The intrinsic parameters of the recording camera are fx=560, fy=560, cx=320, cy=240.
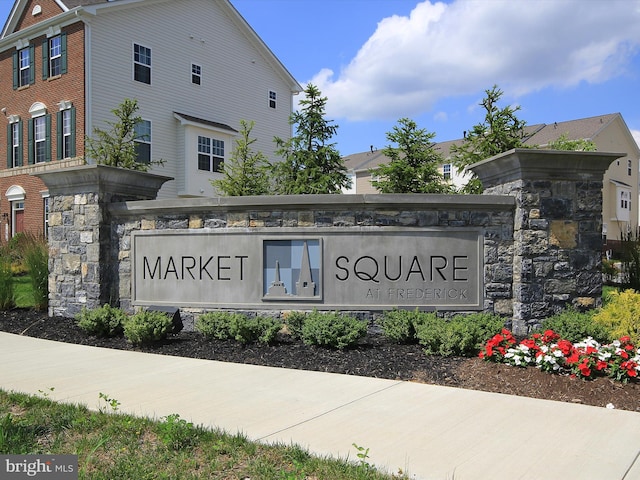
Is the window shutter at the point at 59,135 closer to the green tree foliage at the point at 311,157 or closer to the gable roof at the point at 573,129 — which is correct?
the green tree foliage at the point at 311,157

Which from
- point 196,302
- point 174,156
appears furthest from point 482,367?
point 174,156

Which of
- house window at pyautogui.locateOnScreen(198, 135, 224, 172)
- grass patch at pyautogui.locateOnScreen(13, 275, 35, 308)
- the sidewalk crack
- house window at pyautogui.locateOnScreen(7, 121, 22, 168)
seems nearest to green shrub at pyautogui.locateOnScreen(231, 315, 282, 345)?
the sidewalk crack

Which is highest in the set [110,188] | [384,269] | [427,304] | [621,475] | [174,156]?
[174,156]

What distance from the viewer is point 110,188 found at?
31.7 feet

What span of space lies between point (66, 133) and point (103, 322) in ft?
50.4

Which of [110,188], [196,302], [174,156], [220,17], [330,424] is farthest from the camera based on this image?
[220,17]

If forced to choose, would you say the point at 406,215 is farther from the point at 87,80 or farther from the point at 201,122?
the point at 201,122

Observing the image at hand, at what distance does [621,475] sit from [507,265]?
4781mm

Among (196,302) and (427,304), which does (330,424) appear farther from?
(196,302)

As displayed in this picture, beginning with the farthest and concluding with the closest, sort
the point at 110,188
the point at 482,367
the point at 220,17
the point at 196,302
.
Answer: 1. the point at 220,17
2. the point at 110,188
3. the point at 196,302
4. the point at 482,367

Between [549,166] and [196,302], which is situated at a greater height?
[549,166]

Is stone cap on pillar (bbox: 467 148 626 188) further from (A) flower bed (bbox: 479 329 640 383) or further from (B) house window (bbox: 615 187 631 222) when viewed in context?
(B) house window (bbox: 615 187 631 222)

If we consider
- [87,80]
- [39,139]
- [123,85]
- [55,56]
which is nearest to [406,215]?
[87,80]

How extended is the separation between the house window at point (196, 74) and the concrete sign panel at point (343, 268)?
58.8 feet
